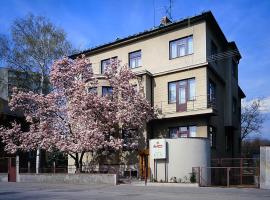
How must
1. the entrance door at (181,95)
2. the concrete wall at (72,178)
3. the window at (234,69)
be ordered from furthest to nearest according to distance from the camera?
the window at (234,69) → the entrance door at (181,95) → the concrete wall at (72,178)

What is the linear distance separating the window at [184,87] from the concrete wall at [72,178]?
7.63m

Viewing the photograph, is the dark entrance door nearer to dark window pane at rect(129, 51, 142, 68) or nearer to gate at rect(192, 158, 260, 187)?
dark window pane at rect(129, 51, 142, 68)

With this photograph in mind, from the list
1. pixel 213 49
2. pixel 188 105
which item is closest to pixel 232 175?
pixel 188 105

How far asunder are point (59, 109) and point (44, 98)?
1.42 meters

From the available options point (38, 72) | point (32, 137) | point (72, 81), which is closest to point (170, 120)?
point (72, 81)

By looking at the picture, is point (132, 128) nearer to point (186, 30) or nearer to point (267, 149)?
point (186, 30)

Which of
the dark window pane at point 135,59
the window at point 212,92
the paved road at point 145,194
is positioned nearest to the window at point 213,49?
→ the window at point 212,92

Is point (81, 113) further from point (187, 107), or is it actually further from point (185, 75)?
point (185, 75)

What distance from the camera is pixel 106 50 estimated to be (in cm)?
3356

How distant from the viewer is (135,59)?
31953mm

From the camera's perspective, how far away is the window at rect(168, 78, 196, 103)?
2831 centimetres

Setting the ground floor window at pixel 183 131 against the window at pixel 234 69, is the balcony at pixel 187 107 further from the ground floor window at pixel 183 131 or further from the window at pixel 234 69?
the window at pixel 234 69

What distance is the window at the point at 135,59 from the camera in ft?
104

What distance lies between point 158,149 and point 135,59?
9.37 metres
